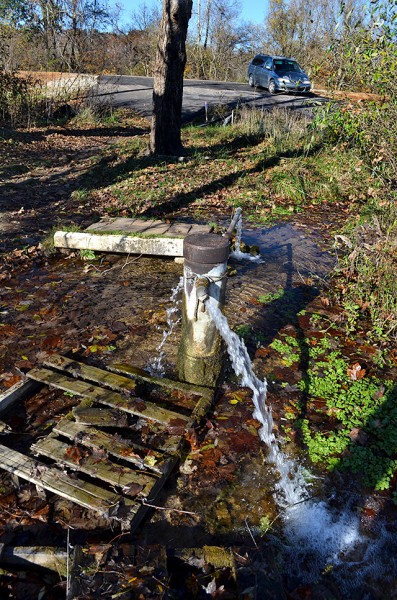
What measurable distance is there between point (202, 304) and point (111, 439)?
3.41 feet

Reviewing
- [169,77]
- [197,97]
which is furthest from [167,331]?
[197,97]

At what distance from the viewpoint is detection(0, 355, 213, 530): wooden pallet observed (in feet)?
8.16

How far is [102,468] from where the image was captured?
103 inches

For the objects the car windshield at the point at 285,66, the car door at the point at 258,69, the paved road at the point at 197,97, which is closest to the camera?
the paved road at the point at 197,97

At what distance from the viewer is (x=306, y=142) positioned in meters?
10.2

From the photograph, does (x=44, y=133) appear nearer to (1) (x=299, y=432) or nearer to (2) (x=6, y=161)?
(2) (x=6, y=161)

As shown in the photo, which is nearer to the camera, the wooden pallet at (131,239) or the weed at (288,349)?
the weed at (288,349)

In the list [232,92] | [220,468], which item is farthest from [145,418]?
[232,92]

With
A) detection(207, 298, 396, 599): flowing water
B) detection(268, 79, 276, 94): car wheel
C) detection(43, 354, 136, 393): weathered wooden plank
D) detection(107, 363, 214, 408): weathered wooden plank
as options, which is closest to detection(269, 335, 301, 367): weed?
detection(107, 363, 214, 408): weathered wooden plank

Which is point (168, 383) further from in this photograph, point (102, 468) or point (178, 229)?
point (178, 229)

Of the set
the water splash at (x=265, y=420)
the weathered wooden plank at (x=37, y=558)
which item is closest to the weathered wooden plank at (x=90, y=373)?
the water splash at (x=265, y=420)

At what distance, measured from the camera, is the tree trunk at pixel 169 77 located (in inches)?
365

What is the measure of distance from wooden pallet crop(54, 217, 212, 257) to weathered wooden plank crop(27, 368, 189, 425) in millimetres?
2536

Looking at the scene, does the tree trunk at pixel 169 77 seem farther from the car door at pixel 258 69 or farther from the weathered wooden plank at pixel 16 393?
the car door at pixel 258 69
